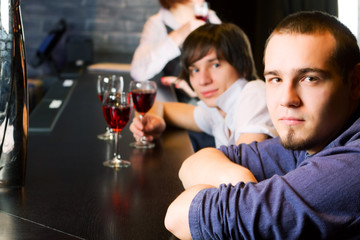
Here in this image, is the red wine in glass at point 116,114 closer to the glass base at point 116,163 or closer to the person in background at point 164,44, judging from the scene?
the glass base at point 116,163

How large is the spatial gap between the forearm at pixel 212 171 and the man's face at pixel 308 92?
166 millimetres

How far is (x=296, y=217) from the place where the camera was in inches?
31.5

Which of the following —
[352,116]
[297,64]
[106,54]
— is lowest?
[106,54]

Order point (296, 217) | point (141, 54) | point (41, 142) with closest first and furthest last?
point (296, 217), point (41, 142), point (141, 54)

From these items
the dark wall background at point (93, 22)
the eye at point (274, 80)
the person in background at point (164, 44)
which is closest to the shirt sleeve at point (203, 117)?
the person in background at point (164, 44)

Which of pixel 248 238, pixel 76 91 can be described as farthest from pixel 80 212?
pixel 76 91

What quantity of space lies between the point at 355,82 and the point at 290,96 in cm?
15

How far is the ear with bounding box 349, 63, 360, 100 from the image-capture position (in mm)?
973

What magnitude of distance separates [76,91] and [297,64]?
1891mm

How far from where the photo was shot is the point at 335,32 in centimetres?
95

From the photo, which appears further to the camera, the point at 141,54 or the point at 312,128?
the point at 141,54

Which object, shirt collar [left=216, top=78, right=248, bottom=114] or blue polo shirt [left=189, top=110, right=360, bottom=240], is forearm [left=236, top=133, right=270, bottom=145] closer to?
shirt collar [left=216, top=78, right=248, bottom=114]

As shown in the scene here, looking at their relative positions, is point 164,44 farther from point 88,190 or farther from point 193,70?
point 88,190

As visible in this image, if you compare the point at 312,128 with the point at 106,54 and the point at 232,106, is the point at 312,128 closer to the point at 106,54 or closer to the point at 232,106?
the point at 232,106
